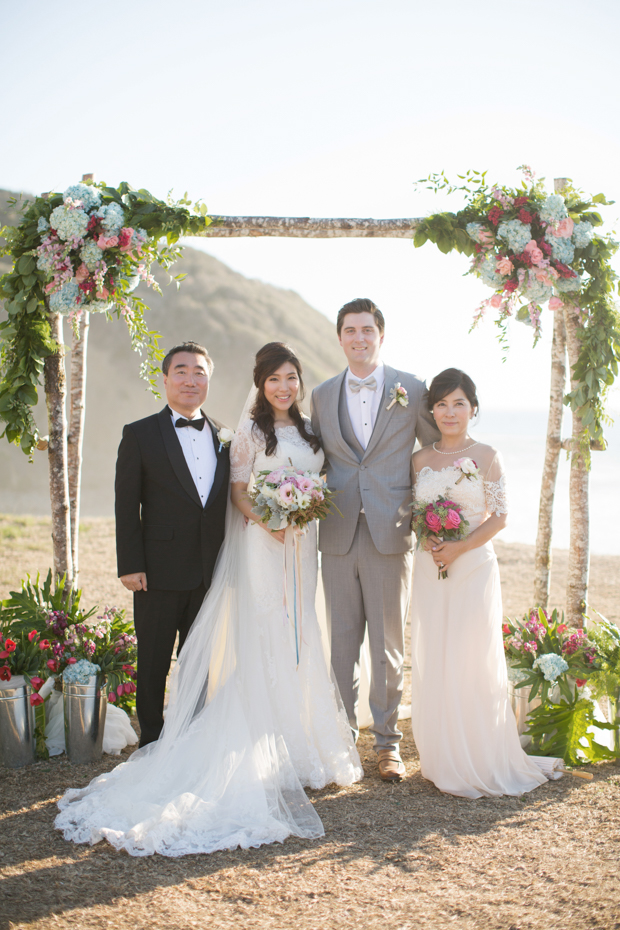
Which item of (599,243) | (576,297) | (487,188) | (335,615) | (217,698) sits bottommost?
(217,698)

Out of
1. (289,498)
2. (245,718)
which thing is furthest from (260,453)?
(245,718)

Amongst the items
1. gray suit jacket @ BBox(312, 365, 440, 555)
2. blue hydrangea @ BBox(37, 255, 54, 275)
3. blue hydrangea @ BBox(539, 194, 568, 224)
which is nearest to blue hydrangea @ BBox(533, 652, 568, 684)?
gray suit jacket @ BBox(312, 365, 440, 555)

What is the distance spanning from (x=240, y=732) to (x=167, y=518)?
48.9 inches

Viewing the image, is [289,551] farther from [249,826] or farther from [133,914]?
[133,914]

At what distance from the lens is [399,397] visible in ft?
13.3

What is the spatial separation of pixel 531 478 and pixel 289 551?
36.6 m

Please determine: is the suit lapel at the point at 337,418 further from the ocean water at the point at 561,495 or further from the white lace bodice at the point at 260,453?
the ocean water at the point at 561,495

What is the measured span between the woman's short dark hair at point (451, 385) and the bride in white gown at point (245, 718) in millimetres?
776

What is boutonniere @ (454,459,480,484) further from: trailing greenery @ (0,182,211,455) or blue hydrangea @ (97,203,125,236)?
blue hydrangea @ (97,203,125,236)

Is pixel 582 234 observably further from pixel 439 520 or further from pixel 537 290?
pixel 439 520

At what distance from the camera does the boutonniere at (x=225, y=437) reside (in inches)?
161

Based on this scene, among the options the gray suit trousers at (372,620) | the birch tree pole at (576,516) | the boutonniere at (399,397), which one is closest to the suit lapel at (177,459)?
the gray suit trousers at (372,620)

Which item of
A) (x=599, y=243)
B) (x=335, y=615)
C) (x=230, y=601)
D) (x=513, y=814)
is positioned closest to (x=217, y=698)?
(x=230, y=601)

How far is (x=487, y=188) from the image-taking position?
183 inches
